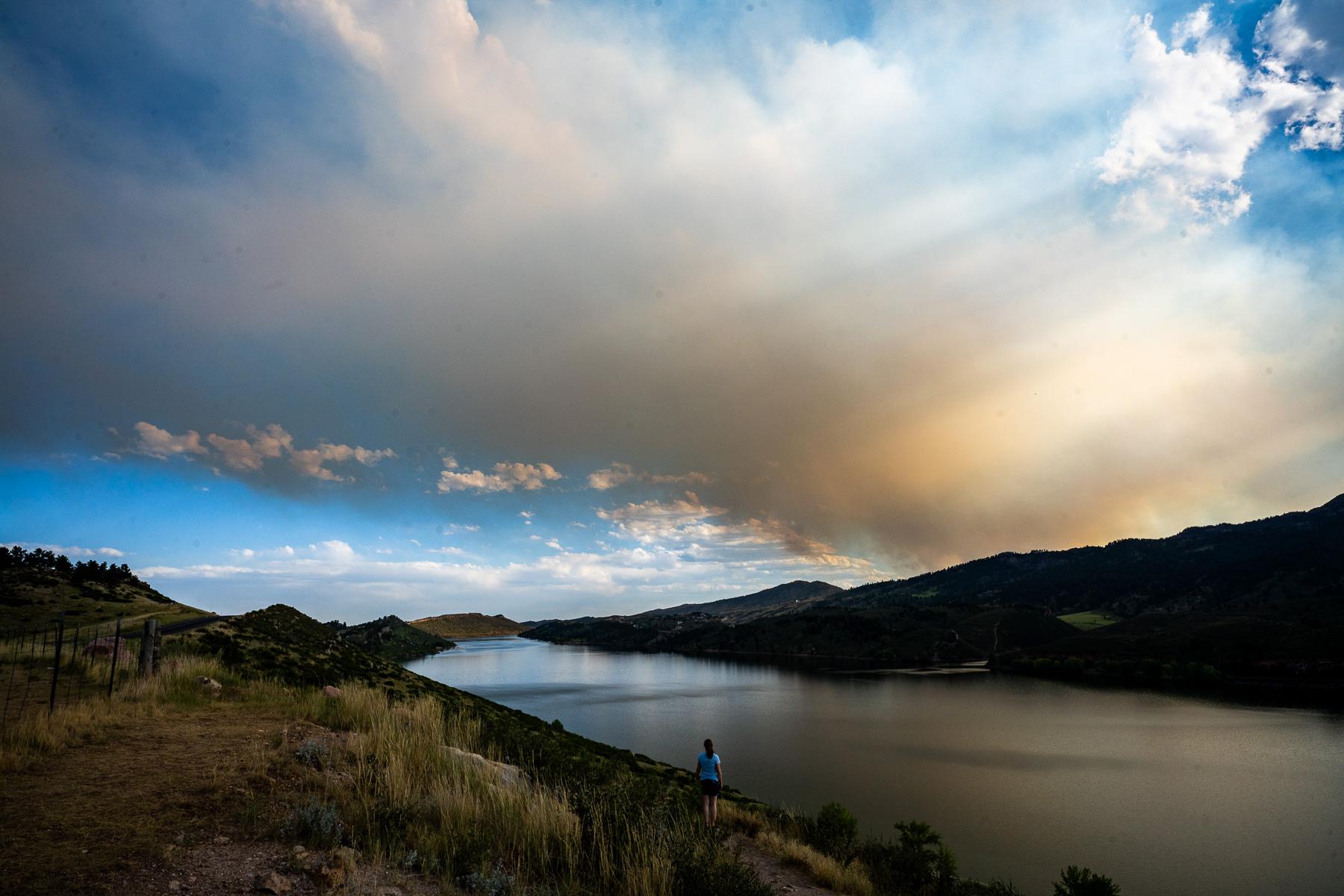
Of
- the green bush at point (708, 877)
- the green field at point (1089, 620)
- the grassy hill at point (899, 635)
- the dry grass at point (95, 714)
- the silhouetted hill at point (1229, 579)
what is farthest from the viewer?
the green field at point (1089, 620)

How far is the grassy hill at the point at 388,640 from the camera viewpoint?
134 metres

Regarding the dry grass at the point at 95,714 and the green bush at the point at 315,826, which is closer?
the green bush at the point at 315,826

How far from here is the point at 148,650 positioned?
1480 cm

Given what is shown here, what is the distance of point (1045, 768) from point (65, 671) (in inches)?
1838

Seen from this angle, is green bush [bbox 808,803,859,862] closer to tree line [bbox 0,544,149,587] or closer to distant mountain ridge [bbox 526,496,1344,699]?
tree line [bbox 0,544,149,587]

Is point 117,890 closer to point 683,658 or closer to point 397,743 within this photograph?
point 397,743

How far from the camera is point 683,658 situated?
151 m

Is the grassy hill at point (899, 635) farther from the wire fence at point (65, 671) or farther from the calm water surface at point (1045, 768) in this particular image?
the wire fence at point (65, 671)

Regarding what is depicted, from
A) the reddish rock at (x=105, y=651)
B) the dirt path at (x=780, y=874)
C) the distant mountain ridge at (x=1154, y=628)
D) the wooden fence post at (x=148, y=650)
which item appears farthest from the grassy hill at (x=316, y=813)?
the distant mountain ridge at (x=1154, y=628)

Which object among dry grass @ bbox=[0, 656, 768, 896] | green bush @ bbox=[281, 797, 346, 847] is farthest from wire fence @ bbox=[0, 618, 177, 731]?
green bush @ bbox=[281, 797, 346, 847]

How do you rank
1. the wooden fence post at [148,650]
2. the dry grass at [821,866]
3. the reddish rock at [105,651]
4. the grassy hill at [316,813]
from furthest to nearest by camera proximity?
the reddish rock at [105,651] → the wooden fence post at [148,650] → the dry grass at [821,866] → the grassy hill at [316,813]

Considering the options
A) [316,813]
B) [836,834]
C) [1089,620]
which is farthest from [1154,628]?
[316,813]

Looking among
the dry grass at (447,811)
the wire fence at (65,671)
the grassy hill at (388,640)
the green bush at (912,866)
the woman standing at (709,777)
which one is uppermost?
the wire fence at (65,671)

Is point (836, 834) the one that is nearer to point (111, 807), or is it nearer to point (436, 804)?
point (436, 804)
